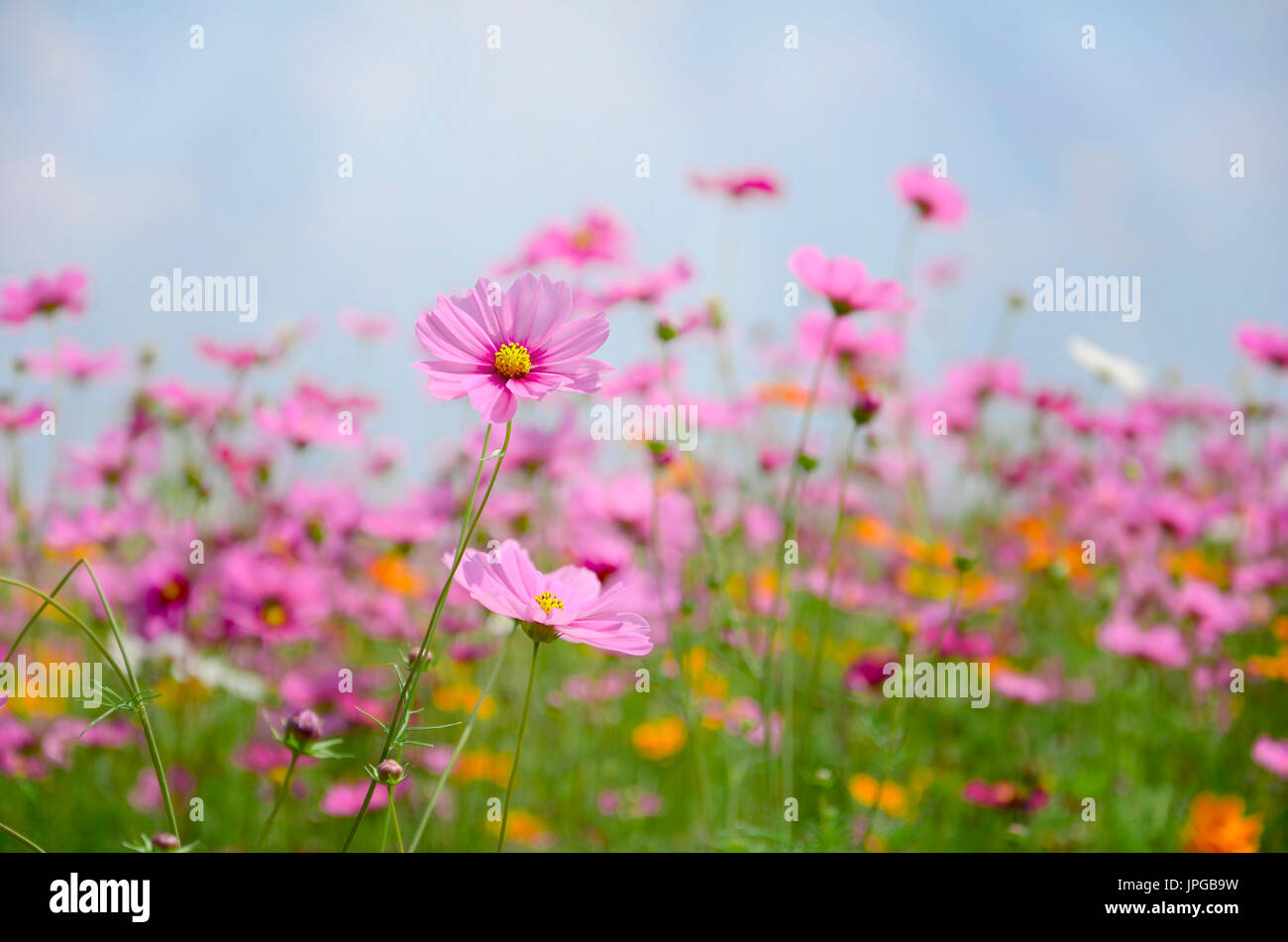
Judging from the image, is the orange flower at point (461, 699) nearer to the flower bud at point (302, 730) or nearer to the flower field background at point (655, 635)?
the flower field background at point (655, 635)

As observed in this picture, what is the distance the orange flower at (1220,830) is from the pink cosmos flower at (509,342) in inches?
47.6

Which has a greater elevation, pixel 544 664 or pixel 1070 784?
pixel 544 664

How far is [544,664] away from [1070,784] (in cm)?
96

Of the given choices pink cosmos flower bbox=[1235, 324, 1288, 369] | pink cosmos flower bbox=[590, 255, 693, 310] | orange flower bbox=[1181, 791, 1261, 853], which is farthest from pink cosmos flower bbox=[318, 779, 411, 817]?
pink cosmos flower bbox=[1235, 324, 1288, 369]

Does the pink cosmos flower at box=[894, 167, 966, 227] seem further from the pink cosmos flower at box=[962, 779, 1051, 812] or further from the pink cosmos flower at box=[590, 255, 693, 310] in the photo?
the pink cosmos flower at box=[962, 779, 1051, 812]

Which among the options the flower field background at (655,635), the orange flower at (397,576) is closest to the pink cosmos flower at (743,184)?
the flower field background at (655,635)

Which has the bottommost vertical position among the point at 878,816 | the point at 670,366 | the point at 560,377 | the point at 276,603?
the point at 878,816

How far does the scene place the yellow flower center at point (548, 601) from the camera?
59cm

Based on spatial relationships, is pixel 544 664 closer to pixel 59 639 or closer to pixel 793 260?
pixel 793 260

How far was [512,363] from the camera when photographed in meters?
0.59

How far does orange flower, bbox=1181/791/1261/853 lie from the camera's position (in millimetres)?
1273
